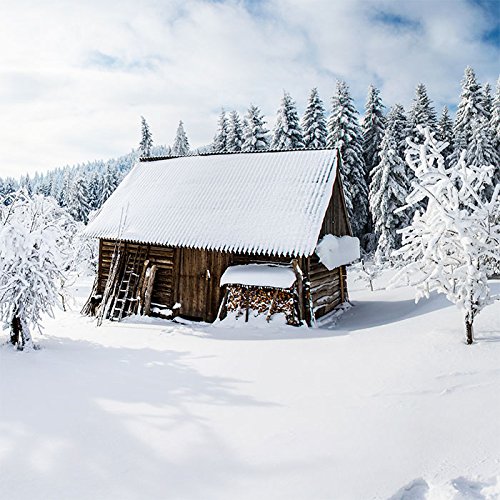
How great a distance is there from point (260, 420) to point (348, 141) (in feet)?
95.7

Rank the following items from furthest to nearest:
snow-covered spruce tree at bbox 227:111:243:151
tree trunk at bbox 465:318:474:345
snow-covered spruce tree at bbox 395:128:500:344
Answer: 1. snow-covered spruce tree at bbox 227:111:243:151
2. tree trunk at bbox 465:318:474:345
3. snow-covered spruce tree at bbox 395:128:500:344

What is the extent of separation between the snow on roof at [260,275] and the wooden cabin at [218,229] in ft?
1.01

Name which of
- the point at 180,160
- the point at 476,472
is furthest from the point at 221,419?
the point at 180,160

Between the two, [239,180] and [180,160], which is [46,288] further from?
[180,160]

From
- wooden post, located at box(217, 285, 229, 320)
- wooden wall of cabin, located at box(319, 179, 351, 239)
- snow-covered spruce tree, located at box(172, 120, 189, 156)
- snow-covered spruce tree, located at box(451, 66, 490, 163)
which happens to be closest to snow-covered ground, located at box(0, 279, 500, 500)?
wooden post, located at box(217, 285, 229, 320)

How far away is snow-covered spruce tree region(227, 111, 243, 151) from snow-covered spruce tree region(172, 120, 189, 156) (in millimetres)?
17202

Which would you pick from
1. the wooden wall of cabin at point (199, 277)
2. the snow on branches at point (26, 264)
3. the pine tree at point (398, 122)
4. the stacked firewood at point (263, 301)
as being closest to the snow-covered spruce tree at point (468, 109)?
the pine tree at point (398, 122)

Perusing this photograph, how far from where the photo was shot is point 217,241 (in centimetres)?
1402

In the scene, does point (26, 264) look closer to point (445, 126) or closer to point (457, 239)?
point (457, 239)

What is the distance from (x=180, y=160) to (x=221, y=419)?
1523 cm

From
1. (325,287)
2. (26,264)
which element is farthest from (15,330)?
(325,287)

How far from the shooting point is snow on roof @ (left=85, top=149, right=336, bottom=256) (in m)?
13.5

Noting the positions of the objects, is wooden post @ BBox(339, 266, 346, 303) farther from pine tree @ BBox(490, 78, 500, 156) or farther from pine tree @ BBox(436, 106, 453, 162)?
pine tree @ BBox(436, 106, 453, 162)

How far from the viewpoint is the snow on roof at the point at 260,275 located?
12781 mm
